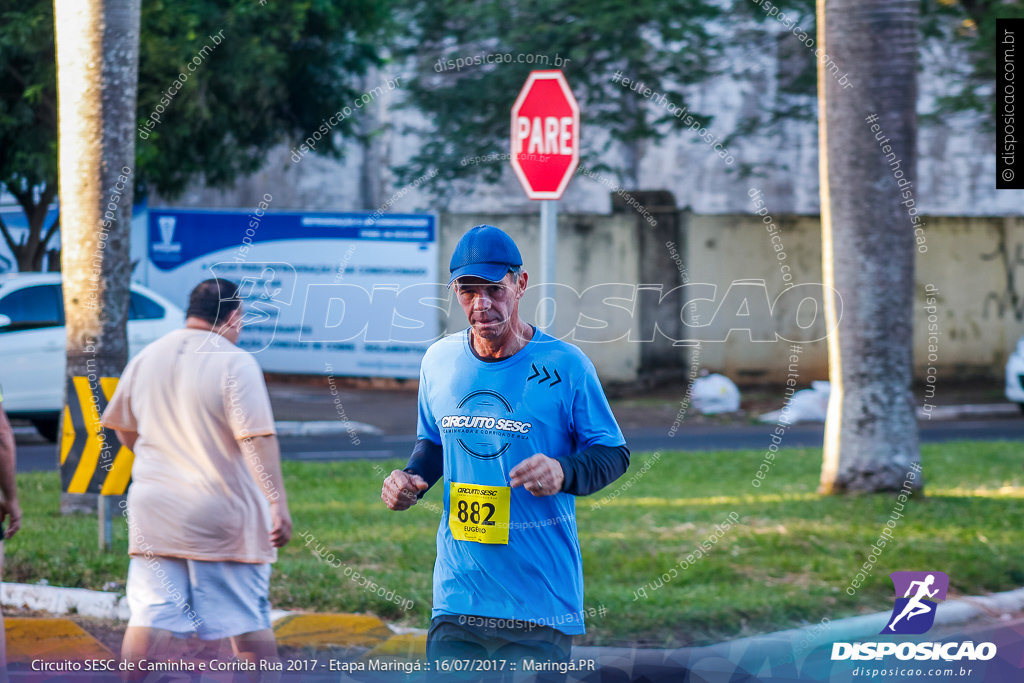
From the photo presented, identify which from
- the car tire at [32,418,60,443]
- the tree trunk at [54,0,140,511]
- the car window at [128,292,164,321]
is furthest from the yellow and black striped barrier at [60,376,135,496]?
the car tire at [32,418,60,443]

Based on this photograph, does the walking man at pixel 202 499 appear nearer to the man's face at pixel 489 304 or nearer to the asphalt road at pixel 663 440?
the man's face at pixel 489 304

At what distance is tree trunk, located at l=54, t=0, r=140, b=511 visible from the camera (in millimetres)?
8062

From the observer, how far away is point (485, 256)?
3500 mm

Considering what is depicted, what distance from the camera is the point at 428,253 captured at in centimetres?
1850

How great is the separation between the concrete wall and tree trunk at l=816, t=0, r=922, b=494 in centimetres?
1030

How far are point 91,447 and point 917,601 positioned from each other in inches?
197

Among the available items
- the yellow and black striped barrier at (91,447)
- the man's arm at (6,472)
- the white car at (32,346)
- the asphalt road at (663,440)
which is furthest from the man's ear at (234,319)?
the white car at (32,346)

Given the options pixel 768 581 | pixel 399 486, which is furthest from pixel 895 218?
pixel 399 486

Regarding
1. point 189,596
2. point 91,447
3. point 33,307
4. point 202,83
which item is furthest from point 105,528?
point 202,83

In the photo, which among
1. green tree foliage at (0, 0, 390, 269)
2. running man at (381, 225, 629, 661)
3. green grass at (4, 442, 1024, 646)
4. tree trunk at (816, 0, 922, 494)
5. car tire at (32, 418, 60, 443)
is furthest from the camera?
green tree foliage at (0, 0, 390, 269)

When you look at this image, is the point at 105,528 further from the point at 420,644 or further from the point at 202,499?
the point at 202,499

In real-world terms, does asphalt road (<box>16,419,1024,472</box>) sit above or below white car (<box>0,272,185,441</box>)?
below

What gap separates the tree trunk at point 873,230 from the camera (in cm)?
860

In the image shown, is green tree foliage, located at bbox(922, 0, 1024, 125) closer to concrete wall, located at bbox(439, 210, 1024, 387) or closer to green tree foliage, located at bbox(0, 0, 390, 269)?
concrete wall, located at bbox(439, 210, 1024, 387)
